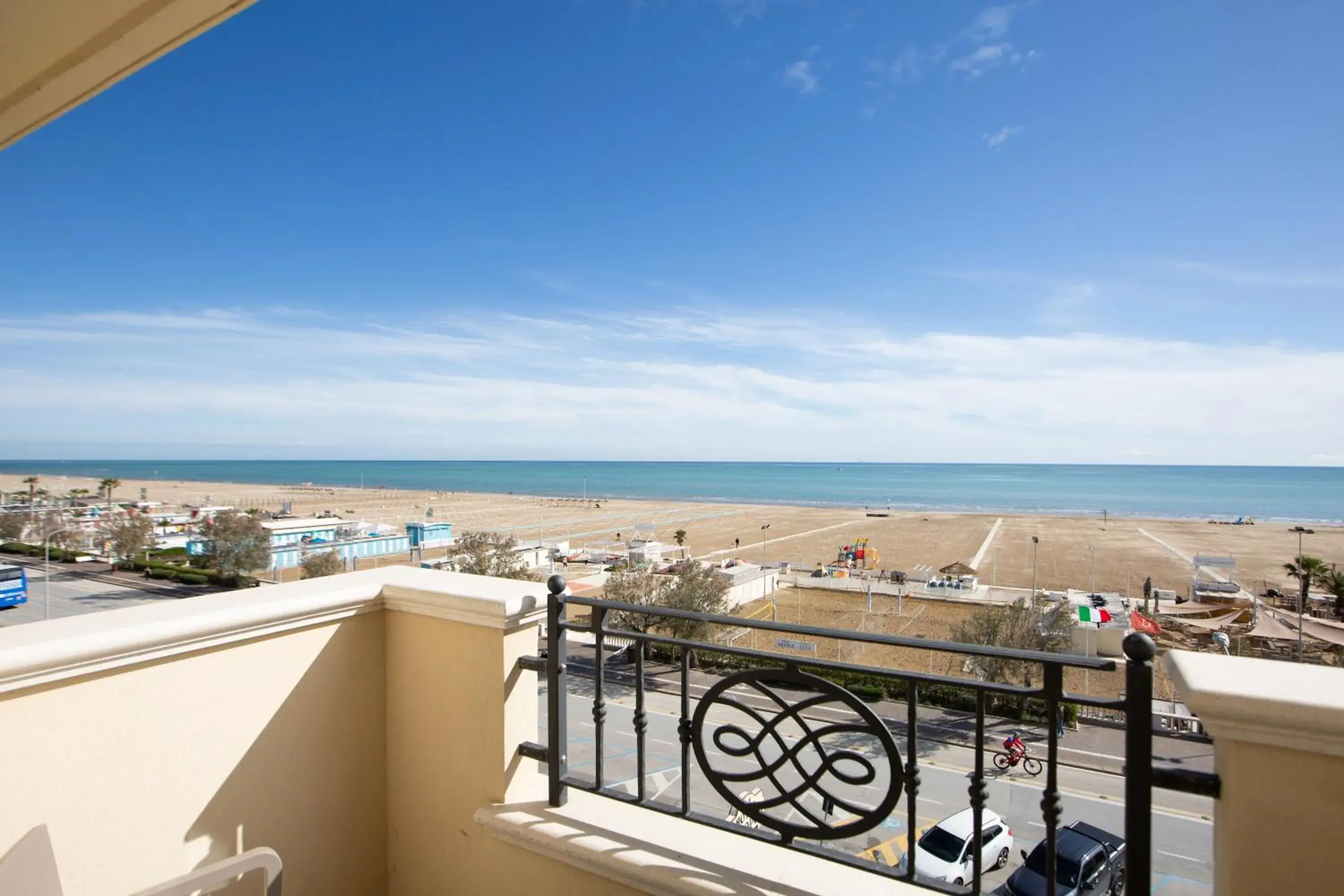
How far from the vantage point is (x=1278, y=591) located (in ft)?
73.1

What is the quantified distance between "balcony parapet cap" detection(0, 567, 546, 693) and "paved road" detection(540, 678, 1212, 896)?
14.3 ft

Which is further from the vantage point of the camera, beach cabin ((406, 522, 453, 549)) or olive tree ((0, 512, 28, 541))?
beach cabin ((406, 522, 453, 549))

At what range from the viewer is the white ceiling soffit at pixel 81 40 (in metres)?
1.17

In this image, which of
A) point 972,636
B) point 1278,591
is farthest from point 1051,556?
point 972,636

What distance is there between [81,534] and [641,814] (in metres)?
30.5

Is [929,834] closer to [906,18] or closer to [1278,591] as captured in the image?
[906,18]

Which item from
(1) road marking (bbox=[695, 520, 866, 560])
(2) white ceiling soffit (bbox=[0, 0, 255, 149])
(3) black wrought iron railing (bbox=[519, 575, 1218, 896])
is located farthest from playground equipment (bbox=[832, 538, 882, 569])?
(2) white ceiling soffit (bbox=[0, 0, 255, 149])

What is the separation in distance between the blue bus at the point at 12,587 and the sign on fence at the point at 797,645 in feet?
54.9

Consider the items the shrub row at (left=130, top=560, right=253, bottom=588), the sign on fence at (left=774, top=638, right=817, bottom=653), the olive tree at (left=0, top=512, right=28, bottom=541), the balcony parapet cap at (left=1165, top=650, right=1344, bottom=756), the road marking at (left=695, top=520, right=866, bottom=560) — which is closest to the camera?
the balcony parapet cap at (left=1165, top=650, right=1344, bottom=756)

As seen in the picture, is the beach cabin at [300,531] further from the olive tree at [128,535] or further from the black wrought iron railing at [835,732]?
the black wrought iron railing at [835,732]

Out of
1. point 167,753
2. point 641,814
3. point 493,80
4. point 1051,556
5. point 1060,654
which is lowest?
point 1051,556

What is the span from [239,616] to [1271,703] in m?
2.54

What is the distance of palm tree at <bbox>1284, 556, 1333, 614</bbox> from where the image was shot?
17.3 metres

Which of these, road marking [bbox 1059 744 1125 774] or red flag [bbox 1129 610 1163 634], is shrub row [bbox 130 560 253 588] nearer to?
road marking [bbox 1059 744 1125 774]
